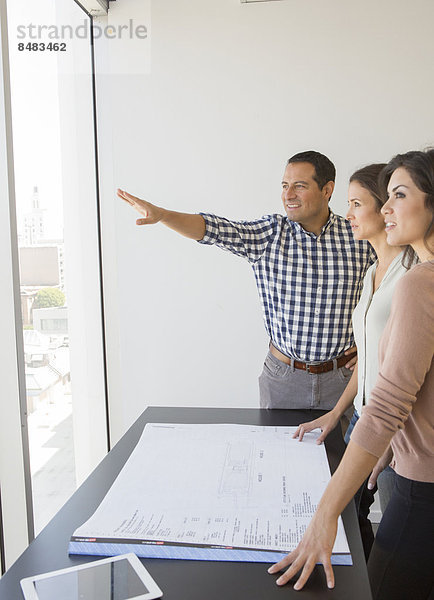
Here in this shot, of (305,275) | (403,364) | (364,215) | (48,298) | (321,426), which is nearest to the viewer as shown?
(403,364)

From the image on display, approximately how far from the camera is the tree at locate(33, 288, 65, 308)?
278 cm

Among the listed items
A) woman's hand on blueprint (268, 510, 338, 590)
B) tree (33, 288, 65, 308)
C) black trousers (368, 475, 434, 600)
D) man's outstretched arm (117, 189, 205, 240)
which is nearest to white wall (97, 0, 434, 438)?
tree (33, 288, 65, 308)

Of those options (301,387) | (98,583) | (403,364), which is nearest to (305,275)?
(301,387)

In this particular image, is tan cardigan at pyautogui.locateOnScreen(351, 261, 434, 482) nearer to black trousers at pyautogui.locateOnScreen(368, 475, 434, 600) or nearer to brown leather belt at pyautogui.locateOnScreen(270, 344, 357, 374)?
black trousers at pyautogui.locateOnScreen(368, 475, 434, 600)

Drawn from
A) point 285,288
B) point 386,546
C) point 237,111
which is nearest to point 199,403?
point 285,288

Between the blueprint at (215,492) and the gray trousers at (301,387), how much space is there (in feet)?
2.12

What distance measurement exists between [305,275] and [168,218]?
595mm

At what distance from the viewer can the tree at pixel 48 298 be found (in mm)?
2779

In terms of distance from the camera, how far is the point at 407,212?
1341mm

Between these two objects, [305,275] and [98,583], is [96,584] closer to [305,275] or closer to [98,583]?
[98,583]

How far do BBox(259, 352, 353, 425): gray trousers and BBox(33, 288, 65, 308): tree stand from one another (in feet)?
3.76

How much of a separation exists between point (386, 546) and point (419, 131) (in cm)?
230

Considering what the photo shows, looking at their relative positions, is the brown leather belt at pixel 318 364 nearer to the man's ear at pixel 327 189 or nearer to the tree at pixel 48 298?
the man's ear at pixel 327 189

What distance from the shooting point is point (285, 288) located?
240 cm
